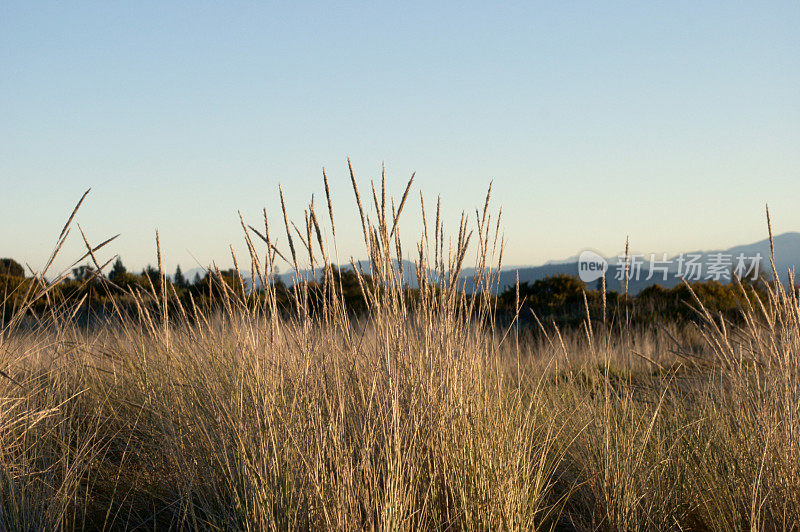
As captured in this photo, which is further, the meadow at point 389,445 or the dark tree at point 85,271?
the dark tree at point 85,271

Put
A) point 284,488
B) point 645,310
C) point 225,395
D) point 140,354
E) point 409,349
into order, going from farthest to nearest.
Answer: point 645,310 → point 140,354 → point 225,395 → point 409,349 → point 284,488

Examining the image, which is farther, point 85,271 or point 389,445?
point 85,271

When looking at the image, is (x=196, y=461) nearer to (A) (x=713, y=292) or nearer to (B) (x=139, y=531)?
(B) (x=139, y=531)

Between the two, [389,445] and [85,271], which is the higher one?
[85,271]

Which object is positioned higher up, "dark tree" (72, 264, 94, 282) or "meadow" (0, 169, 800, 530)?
"dark tree" (72, 264, 94, 282)

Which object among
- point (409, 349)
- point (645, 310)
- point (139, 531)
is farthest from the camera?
point (645, 310)

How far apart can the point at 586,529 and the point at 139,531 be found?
6.07 feet

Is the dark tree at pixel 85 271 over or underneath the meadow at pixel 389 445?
over

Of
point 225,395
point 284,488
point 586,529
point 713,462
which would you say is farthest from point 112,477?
point 713,462

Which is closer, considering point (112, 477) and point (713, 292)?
point (112, 477)

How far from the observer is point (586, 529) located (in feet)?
7.85

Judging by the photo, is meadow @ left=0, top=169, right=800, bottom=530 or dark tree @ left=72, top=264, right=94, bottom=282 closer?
meadow @ left=0, top=169, right=800, bottom=530

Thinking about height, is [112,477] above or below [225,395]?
below

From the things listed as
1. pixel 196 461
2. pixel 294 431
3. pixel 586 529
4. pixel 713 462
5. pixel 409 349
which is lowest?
pixel 586 529
